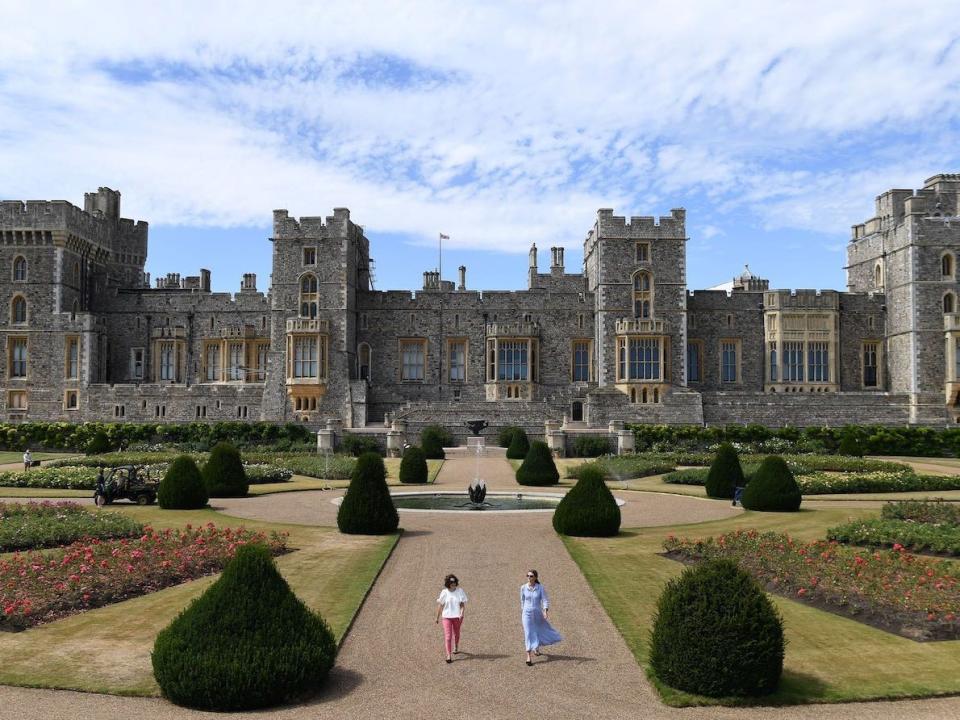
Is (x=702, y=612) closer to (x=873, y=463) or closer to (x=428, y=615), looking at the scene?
(x=428, y=615)

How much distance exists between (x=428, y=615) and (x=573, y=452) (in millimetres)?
30028

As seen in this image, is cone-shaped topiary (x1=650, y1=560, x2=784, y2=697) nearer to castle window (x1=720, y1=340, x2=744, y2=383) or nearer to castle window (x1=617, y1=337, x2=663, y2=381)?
castle window (x1=617, y1=337, x2=663, y2=381)

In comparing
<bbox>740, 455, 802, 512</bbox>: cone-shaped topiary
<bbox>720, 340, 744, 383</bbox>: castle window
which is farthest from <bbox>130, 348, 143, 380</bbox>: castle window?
<bbox>740, 455, 802, 512</bbox>: cone-shaped topiary

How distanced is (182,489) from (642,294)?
34251 millimetres

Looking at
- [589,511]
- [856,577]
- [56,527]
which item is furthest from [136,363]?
[856,577]

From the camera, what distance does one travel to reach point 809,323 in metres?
53.4

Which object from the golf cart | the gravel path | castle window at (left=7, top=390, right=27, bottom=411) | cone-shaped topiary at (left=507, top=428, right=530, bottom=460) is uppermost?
castle window at (left=7, top=390, right=27, bottom=411)

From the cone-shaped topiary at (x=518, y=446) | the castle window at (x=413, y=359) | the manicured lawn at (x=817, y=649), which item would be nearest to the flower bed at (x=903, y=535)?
the manicured lawn at (x=817, y=649)

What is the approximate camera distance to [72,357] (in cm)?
5131

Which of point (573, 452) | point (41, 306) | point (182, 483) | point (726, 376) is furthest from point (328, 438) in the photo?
point (726, 376)

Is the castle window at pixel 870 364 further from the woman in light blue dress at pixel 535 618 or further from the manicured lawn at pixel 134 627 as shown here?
the woman in light blue dress at pixel 535 618

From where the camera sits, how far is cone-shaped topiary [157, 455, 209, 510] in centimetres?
2259

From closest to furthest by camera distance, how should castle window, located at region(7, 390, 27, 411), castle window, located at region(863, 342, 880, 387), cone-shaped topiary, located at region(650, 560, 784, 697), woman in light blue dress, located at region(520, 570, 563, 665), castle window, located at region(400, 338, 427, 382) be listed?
cone-shaped topiary, located at region(650, 560, 784, 697), woman in light blue dress, located at region(520, 570, 563, 665), castle window, located at region(7, 390, 27, 411), castle window, located at region(863, 342, 880, 387), castle window, located at region(400, 338, 427, 382)

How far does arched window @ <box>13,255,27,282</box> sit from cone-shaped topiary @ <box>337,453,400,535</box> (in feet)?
134
